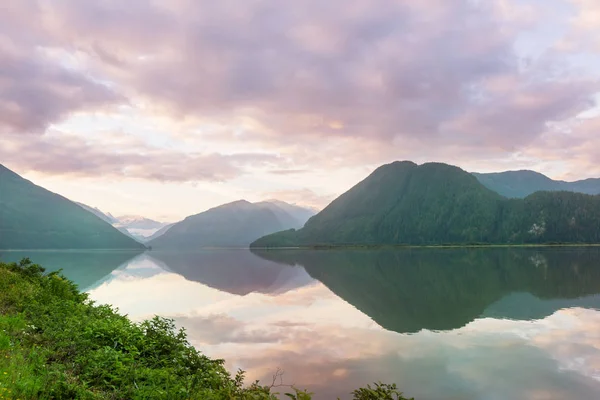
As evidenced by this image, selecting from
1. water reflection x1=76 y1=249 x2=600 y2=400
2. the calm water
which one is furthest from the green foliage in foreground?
the calm water

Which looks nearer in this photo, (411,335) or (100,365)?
(100,365)

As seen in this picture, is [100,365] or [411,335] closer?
[100,365]

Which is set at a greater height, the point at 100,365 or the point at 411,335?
the point at 100,365

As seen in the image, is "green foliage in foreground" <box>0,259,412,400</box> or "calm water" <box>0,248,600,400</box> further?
"calm water" <box>0,248,600,400</box>

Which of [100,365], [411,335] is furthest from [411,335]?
[100,365]

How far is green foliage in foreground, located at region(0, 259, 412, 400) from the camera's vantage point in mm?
13281

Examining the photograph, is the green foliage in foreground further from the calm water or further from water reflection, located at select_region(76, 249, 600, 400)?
the calm water

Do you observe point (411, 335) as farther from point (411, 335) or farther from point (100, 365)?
point (100, 365)

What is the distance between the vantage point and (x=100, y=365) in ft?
53.1

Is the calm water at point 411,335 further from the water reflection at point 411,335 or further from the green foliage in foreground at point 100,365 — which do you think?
the green foliage in foreground at point 100,365

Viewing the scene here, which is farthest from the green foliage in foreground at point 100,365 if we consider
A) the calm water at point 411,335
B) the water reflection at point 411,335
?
the calm water at point 411,335

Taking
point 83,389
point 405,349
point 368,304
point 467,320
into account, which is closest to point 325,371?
point 405,349

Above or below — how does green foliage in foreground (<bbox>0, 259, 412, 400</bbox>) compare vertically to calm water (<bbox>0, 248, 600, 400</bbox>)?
above

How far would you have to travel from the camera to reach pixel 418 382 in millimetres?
19750
